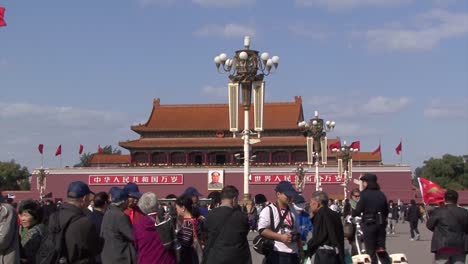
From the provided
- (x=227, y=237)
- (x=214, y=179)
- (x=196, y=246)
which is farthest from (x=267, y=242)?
(x=214, y=179)

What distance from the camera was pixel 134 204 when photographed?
299 inches

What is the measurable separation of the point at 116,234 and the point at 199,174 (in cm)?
5027

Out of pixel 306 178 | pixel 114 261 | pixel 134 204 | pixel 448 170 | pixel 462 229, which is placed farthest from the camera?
pixel 448 170

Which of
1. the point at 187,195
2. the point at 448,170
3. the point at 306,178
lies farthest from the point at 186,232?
the point at 448,170

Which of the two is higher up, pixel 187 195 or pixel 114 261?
pixel 187 195

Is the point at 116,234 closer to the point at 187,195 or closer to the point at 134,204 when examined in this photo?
the point at 134,204

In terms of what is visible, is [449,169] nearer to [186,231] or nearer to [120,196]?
[186,231]

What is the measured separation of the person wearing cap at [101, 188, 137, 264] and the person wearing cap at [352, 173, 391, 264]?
12.0 feet

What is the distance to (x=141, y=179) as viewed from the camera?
189 ft

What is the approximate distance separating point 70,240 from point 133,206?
1576 millimetres

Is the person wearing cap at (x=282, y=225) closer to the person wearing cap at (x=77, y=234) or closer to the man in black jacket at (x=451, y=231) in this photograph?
the person wearing cap at (x=77, y=234)

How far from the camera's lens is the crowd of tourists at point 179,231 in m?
6.06

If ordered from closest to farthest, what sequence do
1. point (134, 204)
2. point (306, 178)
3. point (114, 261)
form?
point (114, 261)
point (134, 204)
point (306, 178)

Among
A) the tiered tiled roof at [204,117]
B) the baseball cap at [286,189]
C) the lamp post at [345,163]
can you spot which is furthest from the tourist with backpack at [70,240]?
the tiered tiled roof at [204,117]
